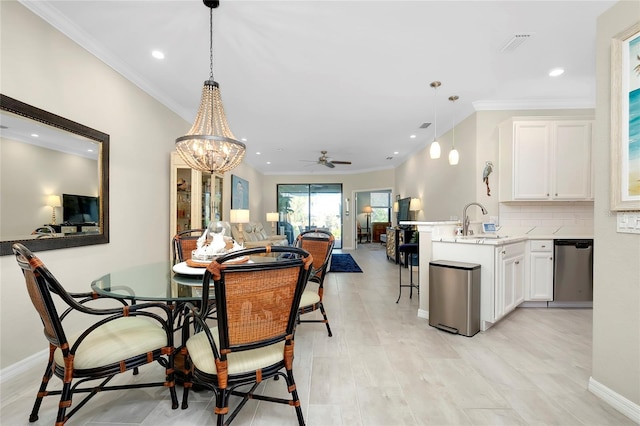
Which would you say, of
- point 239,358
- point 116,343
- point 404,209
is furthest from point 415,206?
point 116,343

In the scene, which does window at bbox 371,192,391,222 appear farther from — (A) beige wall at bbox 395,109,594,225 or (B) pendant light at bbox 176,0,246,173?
(B) pendant light at bbox 176,0,246,173

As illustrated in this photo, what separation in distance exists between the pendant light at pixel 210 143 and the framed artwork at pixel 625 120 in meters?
2.59

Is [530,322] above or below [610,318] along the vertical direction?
below

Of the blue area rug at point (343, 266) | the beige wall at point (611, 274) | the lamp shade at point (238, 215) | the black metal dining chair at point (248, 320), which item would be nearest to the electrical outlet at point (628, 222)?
the beige wall at point (611, 274)

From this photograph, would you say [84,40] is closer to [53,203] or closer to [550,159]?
[53,203]

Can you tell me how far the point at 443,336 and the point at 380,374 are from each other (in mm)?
1025

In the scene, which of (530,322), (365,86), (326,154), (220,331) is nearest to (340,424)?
(220,331)

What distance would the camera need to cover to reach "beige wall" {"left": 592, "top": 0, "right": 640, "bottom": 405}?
1.64m

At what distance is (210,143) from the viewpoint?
2135mm

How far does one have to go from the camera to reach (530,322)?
10.2 ft

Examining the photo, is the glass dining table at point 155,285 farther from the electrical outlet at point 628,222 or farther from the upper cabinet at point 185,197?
the electrical outlet at point 628,222

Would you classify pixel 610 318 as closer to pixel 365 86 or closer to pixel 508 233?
pixel 508 233

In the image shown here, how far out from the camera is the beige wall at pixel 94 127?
1981 millimetres

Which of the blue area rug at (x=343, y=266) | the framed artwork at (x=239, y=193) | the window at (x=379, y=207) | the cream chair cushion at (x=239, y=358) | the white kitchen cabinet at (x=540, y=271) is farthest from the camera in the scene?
the window at (x=379, y=207)
